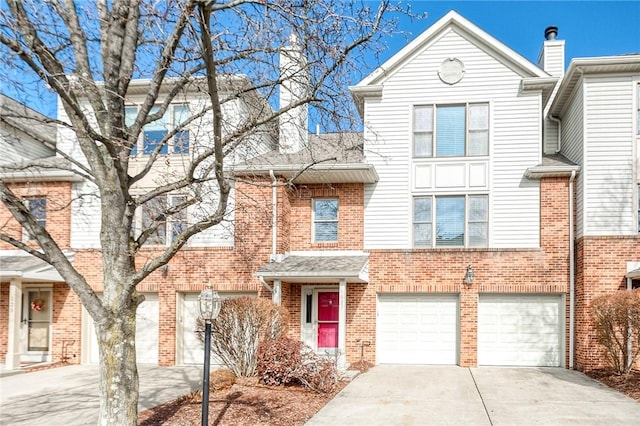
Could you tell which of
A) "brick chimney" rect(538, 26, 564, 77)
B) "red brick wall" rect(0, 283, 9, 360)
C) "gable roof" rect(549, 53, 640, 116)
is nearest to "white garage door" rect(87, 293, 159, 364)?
"red brick wall" rect(0, 283, 9, 360)

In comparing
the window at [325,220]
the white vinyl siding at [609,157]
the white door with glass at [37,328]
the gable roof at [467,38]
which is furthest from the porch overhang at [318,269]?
the white door with glass at [37,328]

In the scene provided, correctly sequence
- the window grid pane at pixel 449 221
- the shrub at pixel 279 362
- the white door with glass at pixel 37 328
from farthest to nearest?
the white door with glass at pixel 37 328
the window grid pane at pixel 449 221
the shrub at pixel 279 362

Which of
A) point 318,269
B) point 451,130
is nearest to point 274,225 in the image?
point 318,269

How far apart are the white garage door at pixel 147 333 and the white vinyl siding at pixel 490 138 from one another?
6112 millimetres

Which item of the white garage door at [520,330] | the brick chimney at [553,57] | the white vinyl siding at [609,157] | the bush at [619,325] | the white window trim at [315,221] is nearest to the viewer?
the bush at [619,325]

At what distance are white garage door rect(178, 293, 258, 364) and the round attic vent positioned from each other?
7.68 metres

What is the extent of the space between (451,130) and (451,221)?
243 cm

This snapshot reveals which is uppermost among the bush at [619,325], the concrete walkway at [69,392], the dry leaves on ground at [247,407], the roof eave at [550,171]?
the roof eave at [550,171]

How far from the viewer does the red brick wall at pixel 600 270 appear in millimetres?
12617

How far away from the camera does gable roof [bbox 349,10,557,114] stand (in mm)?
13929

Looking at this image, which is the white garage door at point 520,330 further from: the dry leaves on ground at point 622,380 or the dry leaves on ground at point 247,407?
the dry leaves on ground at point 247,407

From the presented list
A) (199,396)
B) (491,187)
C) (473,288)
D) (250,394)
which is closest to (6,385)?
(199,396)

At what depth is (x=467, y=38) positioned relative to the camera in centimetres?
1436

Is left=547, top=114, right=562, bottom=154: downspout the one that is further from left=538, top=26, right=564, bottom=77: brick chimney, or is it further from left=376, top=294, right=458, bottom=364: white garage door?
left=376, top=294, right=458, bottom=364: white garage door
